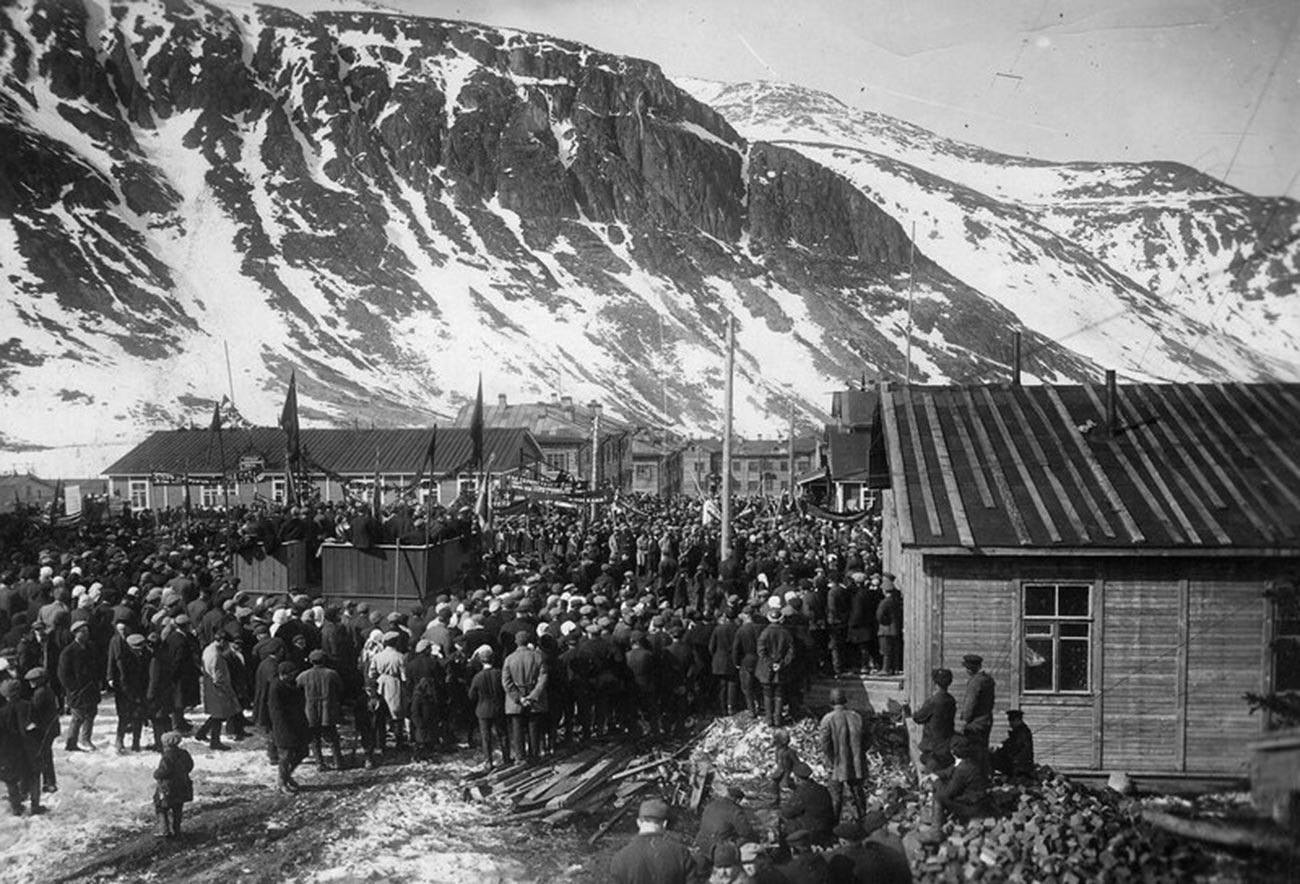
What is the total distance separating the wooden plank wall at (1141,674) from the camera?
1223 cm

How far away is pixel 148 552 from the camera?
24.6 meters

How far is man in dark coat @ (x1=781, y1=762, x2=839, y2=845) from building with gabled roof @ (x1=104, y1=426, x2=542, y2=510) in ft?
151

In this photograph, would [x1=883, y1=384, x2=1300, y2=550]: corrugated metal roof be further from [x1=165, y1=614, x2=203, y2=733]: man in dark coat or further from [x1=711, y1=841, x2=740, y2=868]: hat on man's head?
[x1=165, y1=614, x2=203, y2=733]: man in dark coat

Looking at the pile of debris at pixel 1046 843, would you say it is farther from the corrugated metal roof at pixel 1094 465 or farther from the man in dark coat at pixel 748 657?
the man in dark coat at pixel 748 657

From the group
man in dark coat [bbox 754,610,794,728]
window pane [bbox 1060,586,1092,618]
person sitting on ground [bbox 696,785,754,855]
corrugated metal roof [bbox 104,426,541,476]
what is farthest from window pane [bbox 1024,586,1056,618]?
corrugated metal roof [bbox 104,426,541,476]

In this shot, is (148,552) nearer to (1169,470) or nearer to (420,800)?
(420,800)

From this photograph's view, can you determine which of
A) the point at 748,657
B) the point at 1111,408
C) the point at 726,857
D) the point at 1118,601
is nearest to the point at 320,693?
the point at 748,657

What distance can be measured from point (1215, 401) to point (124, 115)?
16310 cm

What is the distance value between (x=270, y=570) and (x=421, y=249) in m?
122

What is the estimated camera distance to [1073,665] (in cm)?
1247

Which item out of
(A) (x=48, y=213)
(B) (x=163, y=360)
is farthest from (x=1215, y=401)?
(A) (x=48, y=213)

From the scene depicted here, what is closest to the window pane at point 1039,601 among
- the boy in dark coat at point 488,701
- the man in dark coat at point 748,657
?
the man in dark coat at point 748,657

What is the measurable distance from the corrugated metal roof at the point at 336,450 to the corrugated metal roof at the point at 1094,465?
136 feet

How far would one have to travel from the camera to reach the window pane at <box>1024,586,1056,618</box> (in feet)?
40.7
